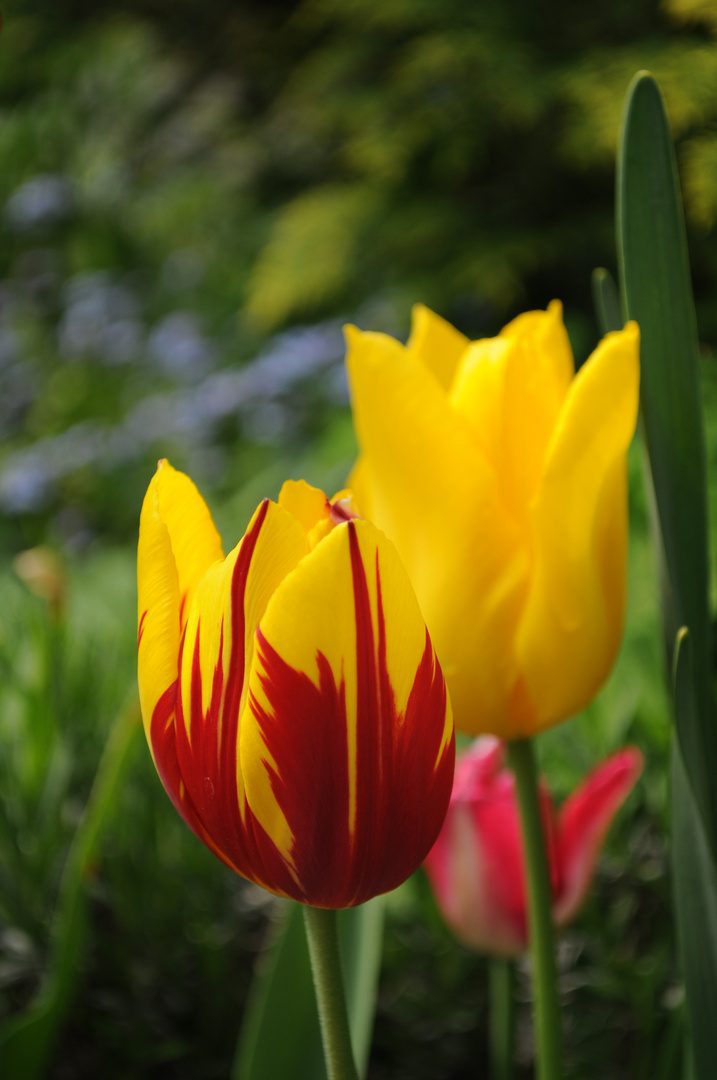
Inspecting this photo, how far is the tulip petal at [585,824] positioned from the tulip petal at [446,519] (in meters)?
0.08

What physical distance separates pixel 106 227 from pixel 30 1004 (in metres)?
3.18

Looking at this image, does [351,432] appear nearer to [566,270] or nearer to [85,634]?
[566,270]

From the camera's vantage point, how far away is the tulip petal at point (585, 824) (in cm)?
34

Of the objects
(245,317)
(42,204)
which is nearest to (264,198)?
(245,317)

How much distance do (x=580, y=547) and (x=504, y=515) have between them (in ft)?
0.08

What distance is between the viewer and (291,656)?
18cm

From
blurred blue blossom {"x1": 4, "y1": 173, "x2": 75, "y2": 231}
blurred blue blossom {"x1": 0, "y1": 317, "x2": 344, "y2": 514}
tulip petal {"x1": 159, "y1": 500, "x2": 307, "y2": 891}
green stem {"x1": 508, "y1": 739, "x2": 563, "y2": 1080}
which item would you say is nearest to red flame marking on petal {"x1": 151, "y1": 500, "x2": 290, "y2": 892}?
tulip petal {"x1": 159, "y1": 500, "x2": 307, "y2": 891}

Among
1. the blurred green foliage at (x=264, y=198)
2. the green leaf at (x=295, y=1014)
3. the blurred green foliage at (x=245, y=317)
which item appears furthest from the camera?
the blurred green foliage at (x=264, y=198)

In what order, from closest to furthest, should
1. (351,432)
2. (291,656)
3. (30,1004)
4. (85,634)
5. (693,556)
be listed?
(291,656) → (693,556) → (30,1004) → (85,634) → (351,432)

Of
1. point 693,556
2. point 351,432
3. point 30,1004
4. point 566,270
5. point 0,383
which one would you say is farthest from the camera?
point 0,383

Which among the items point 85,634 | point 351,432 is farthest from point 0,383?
point 85,634

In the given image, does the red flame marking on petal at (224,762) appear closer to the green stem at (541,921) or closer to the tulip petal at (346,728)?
the tulip petal at (346,728)

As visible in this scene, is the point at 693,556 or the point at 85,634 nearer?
the point at 693,556

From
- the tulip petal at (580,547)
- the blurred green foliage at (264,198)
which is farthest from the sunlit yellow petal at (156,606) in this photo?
the blurred green foliage at (264,198)
